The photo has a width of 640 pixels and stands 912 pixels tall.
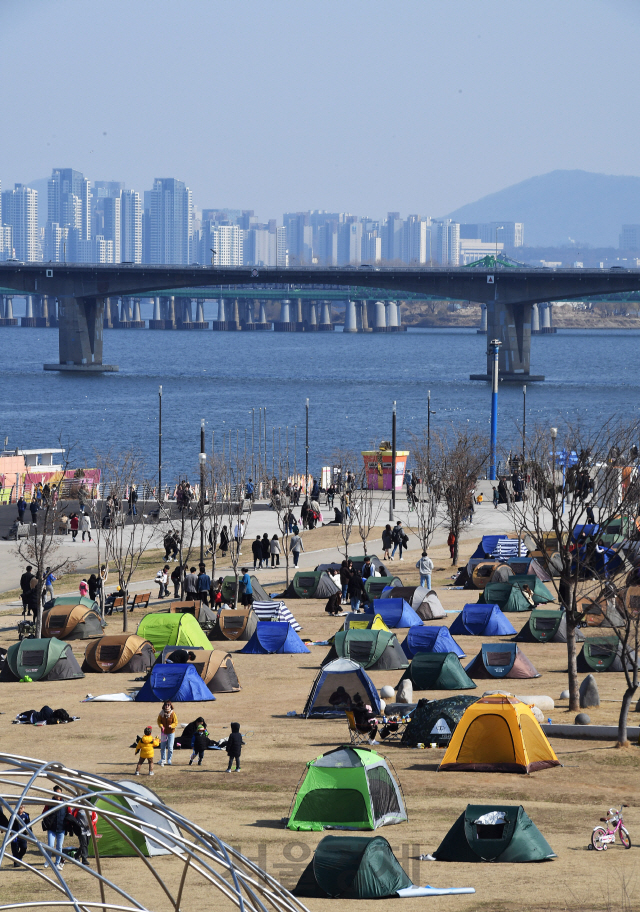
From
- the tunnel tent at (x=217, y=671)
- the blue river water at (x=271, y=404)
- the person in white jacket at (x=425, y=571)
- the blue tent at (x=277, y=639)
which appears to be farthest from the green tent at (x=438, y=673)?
the blue river water at (x=271, y=404)

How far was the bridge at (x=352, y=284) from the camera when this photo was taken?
422 feet

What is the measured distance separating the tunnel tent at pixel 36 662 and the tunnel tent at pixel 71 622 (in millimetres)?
4209

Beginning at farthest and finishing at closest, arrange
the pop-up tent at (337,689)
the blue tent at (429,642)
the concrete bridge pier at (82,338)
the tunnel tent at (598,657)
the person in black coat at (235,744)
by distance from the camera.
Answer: the concrete bridge pier at (82,338) < the blue tent at (429,642) < the tunnel tent at (598,657) < the pop-up tent at (337,689) < the person in black coat at (235,744)

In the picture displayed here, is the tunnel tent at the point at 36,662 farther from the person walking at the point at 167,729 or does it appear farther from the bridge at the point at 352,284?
the bridge at the point at 352,284

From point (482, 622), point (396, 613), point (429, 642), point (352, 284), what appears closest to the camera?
point (429, 642)

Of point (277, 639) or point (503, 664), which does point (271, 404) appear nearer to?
point (277, 639)

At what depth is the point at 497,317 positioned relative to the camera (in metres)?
132

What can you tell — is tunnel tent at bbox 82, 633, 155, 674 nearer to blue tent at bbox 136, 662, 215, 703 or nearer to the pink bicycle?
blue tent at bbox 136, 662, 215, 703

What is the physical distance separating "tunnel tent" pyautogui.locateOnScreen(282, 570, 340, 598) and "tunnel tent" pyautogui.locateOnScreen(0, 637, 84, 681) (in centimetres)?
1113

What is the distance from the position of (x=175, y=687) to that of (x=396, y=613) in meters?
9.09

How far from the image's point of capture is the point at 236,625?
33562mm

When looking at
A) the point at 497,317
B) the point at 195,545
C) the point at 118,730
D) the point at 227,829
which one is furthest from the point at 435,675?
the point at 497,317

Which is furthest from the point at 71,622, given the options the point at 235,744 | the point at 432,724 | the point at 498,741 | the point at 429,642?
the point at 498,741

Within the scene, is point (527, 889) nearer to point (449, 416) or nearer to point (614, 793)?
point (614, 793)
